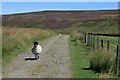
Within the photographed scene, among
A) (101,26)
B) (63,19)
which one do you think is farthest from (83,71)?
(63,19)

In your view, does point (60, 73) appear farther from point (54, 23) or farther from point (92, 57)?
point (54, 23)

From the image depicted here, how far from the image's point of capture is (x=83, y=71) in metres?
16.2

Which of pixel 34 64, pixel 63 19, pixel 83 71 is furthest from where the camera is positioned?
pixel 63 19

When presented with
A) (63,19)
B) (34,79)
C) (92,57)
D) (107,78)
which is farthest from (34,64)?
(63,19)

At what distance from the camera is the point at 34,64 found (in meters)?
18.4

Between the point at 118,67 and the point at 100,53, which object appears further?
the point at 100,53

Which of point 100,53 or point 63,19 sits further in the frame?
point 63,19

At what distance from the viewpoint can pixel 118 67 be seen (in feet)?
49.1

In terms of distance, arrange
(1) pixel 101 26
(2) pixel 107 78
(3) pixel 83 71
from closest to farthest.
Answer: (2) pixel 107 78
(3) pixel 83 71
(1) pixel 101 26

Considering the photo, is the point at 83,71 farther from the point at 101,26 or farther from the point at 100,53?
the point at 101,26

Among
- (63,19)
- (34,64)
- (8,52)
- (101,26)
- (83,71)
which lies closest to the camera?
(83,71)

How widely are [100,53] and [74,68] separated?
1.35 metres

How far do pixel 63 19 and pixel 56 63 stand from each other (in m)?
178

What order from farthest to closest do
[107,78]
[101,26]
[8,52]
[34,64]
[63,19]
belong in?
[63,19]
[101,26]
[8,52]
[34,64]
[107,78]
